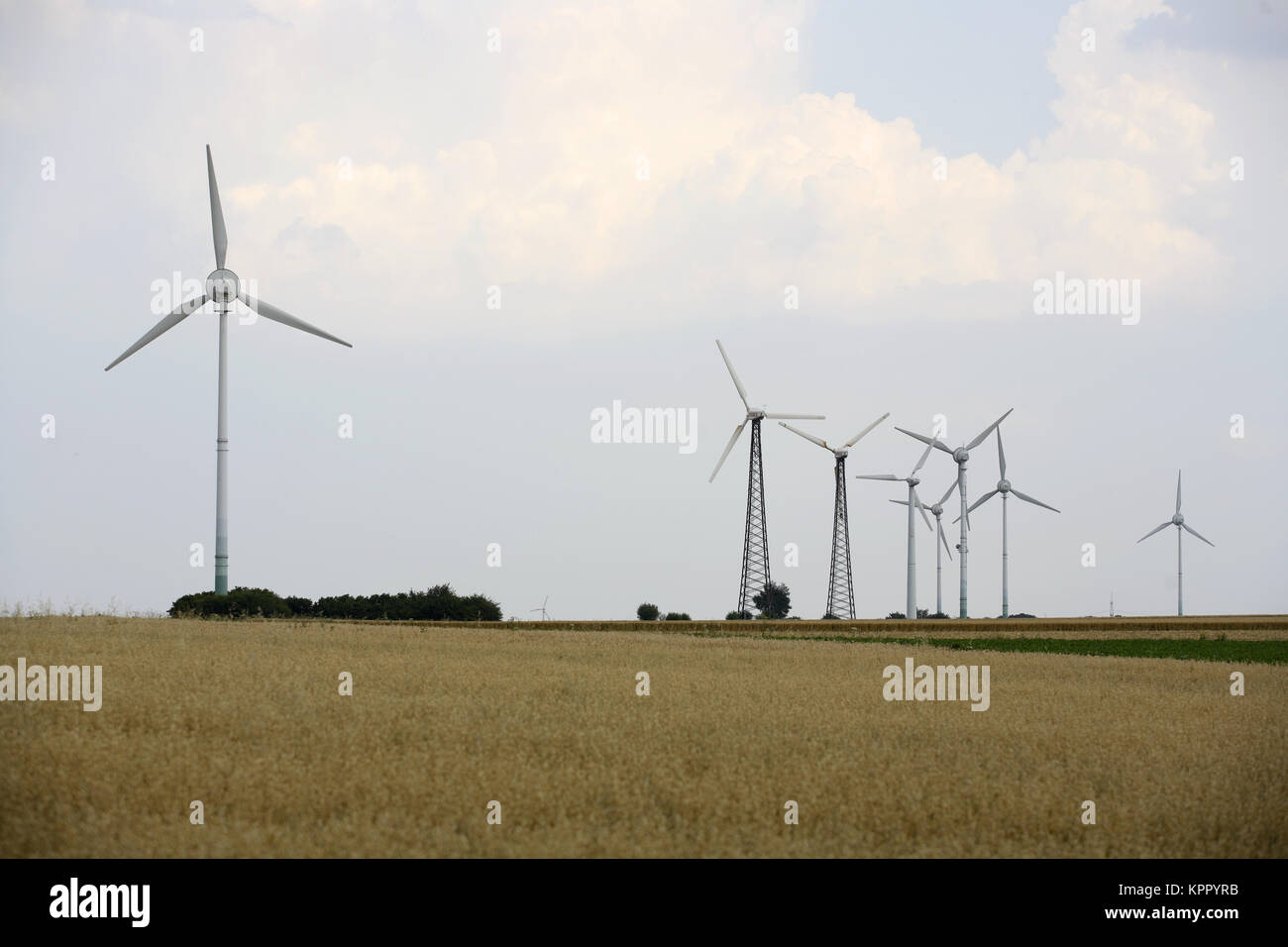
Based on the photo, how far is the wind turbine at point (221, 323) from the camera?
198ft

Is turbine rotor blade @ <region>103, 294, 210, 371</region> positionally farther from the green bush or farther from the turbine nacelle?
the green bush

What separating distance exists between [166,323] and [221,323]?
264 centimetres

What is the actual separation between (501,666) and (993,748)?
14.8 meters

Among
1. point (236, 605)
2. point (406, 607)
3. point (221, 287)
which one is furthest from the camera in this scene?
point (406, 607)

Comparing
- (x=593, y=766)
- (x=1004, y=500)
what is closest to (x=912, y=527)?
(x=1004, y=500)

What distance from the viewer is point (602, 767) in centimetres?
1852

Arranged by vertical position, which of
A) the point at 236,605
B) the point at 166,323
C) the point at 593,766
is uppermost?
the point at 166,323

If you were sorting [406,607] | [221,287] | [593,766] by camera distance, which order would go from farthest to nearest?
1. [406,607]
2. [221,287]
3. [593,766]

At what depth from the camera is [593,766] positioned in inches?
728

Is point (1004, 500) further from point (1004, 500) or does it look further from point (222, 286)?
point (222, 286)

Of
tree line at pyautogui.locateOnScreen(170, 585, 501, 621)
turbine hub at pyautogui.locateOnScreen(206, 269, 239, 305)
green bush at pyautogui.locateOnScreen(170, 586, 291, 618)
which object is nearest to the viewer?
green bush at pyautogui.locateOnScreen(170, 586, 291, 618)

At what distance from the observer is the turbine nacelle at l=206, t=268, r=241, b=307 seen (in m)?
64.2

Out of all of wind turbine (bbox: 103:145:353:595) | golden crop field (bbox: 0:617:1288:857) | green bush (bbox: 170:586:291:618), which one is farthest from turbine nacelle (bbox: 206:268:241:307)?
golden crop field (bbox: 0:617:1288:857)
